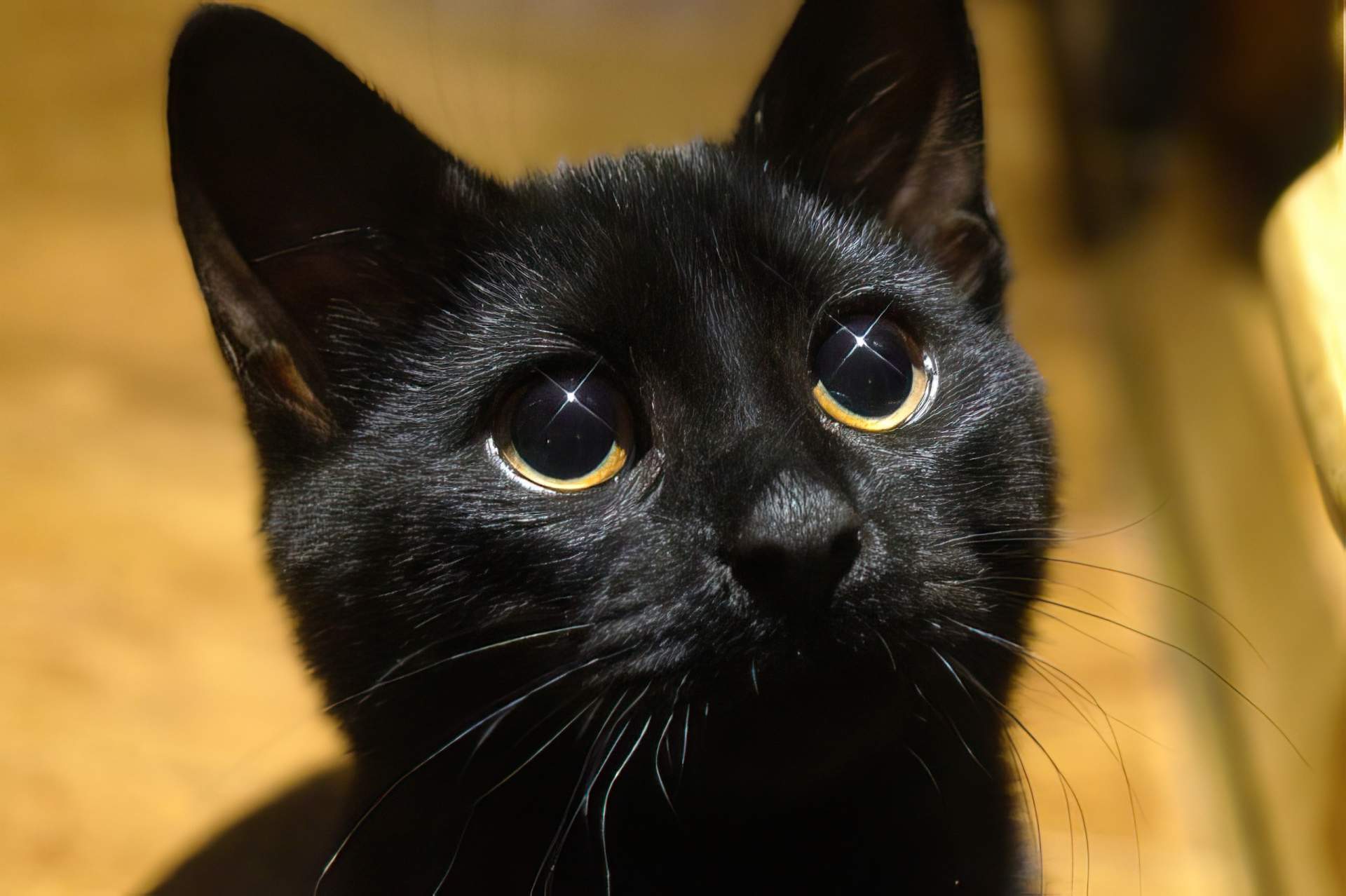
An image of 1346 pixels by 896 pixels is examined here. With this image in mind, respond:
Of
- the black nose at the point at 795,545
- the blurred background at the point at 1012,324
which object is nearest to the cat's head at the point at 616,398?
the black nose at the point at 795,545

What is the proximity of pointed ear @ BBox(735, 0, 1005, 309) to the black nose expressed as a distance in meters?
0.38

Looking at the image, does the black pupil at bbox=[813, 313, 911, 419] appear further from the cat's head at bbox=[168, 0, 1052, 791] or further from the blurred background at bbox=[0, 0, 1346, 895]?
the blurred background at bbox=[0, 0, 1346, 895]

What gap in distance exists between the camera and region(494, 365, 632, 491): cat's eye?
33.2 inches

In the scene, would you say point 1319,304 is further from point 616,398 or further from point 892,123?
point 616,398

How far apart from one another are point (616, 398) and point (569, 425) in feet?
0.12

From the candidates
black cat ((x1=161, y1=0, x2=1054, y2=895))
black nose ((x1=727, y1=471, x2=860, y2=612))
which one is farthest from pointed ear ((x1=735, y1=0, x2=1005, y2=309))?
black nose ((x1=727, y1=471, x2=860, y2=612))

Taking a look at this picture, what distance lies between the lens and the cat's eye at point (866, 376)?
2.92ft

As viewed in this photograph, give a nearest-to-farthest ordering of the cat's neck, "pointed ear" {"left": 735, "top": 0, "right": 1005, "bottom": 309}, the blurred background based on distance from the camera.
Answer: the cat's neck
"pointed ear" {"left": 735, "top": 0, "right": 1005, "bottom": 309}
the blurred background

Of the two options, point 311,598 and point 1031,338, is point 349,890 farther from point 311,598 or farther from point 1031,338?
point 1031,338

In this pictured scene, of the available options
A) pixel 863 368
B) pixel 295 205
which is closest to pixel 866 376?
pixel 863 368

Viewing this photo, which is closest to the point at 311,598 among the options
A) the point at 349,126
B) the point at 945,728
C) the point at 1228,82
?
the point at 349,126

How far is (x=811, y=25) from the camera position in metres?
0.98

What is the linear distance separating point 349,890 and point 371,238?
1.63 ft

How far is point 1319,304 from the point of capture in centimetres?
90
